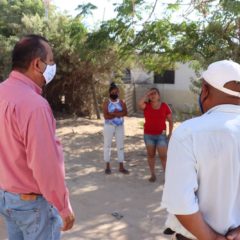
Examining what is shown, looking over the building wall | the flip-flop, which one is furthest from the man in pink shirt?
the building wall

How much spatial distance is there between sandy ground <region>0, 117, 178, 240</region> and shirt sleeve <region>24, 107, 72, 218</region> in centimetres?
228

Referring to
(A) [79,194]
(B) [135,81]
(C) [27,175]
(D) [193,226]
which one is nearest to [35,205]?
(C) [27,175]

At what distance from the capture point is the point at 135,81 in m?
21.2

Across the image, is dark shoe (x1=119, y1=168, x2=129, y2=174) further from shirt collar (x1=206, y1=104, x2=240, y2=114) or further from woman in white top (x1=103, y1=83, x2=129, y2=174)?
shirt collar (x1=206, y1=104, x2=240, y2=114)

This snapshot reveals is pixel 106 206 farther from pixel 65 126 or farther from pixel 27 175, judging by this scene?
pixel 65 126

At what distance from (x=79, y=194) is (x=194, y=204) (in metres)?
4.40

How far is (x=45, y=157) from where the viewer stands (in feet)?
7.38

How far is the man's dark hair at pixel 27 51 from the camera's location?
238cm

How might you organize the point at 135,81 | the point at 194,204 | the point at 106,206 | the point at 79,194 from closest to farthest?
1. the point at 194,204
2. the point at 106,206
3. the point at 79,194
4. the point at 135,81

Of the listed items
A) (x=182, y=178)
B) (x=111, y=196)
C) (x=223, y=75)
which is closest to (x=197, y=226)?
(x=182, y=178)

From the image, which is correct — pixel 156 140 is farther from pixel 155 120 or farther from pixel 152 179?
pixel 152 179

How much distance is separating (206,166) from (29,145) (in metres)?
0.97

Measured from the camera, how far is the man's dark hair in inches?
93.8

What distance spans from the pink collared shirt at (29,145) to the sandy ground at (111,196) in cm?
224
